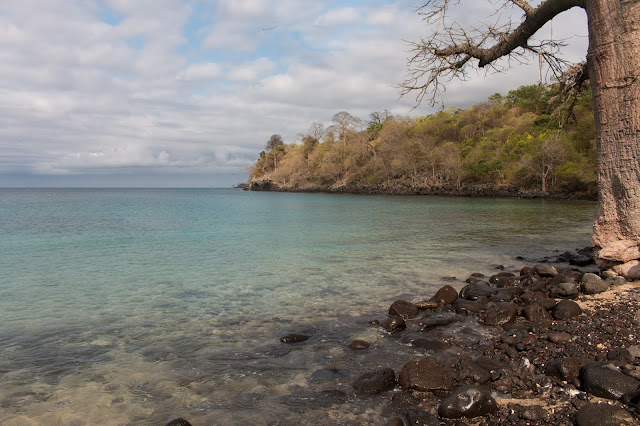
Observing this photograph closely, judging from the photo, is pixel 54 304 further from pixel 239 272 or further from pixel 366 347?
pixel 366 347

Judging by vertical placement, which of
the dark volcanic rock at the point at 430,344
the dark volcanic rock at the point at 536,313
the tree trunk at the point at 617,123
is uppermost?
the tree trunk at the point at 617,123

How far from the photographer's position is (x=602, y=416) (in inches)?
137

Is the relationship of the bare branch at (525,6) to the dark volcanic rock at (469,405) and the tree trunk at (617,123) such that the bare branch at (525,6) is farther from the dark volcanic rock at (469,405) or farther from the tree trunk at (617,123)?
the dark volcanic rock at (469,405)

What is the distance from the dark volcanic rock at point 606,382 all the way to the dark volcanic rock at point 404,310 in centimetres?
342

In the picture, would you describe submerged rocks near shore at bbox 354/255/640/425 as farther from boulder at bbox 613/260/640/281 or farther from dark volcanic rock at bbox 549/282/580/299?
A: boulder at bbox 613/260/640/281

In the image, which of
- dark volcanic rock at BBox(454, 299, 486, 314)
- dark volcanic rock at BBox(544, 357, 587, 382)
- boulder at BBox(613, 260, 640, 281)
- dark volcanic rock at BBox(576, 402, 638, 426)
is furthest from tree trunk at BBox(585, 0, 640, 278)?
dark volcanic rock at BBox(576, 402, 638, 426)

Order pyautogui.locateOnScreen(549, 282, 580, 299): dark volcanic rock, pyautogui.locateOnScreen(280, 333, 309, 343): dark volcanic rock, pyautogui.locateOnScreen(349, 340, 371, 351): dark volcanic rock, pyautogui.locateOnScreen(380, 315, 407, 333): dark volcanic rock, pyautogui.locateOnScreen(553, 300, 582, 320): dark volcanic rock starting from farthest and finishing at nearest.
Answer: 1. pyautogui.locateOnScreen(549, 282, 580, 299): dark volcanic rock
2. pyautogui.locateOnScreen(380, 315, 407, 333): dark volcanic rock
3. pyautogui.locateOnScreen(280, 333, 309, 343): dark volcanic rock
4. pyautogui.locateOnScreen(553, 300, 582, 320): dark volcanic rock
5. pyautogui.locateOnScreen(349, 340, 371, 351): dark volcanic rock

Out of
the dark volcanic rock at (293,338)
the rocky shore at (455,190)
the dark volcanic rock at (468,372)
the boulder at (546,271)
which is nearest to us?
the dark volcanic rock at (468,372)

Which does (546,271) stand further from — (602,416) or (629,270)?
(602,416)

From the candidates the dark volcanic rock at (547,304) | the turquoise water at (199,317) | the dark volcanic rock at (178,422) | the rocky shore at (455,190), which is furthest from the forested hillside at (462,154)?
the dark volcanic rock at (178,422)

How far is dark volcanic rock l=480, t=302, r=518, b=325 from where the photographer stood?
6777mm

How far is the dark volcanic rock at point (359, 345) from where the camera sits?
611cm

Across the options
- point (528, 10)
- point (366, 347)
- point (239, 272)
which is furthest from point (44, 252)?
point (528, 10)

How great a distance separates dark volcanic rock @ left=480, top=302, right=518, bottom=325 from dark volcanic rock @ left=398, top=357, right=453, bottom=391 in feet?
8.52
